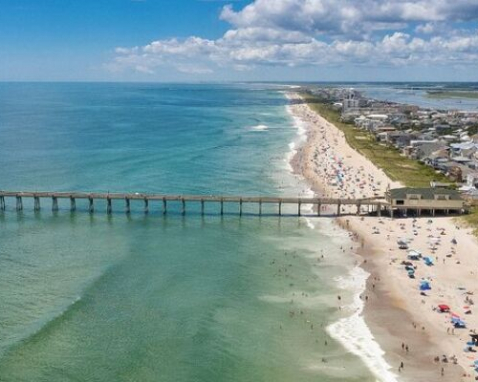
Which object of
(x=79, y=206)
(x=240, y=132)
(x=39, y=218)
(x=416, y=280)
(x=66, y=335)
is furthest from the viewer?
(x=240, y=132)

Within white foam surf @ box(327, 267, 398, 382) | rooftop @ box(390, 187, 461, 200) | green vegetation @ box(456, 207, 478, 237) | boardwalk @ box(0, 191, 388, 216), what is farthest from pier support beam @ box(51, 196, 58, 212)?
green vegetation @ box(456, 207, 478, 237)

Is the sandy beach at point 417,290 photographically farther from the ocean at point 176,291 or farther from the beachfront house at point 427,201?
the ocean at point 176,291

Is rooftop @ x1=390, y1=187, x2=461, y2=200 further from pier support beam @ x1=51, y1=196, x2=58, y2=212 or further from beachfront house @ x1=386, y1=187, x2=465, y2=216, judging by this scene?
pier support beam @ x1=51, y1=196, x2=58, y2=212

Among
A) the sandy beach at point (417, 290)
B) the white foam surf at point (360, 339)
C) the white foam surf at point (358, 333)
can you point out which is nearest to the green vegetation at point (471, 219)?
the sandy beach at point (417, 290)

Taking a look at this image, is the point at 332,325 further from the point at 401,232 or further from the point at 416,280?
the point at 401,232

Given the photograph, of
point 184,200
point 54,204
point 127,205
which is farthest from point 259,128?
point 54,204

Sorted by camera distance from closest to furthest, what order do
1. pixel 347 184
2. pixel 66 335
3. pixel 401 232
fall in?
1. pixel 66 335
2. pixel 401 232
3. pixel 347 184

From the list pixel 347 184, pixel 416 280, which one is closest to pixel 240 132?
pixel 347 184

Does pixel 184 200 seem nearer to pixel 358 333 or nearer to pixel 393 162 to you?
pixel 358 333
